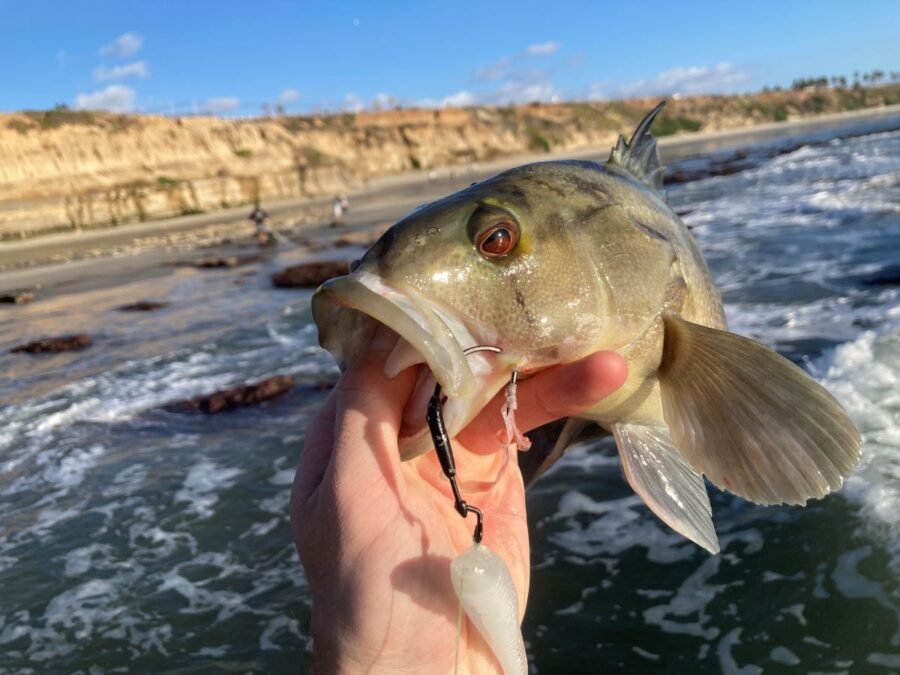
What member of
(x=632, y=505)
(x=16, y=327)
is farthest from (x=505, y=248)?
(x=16, y=327)

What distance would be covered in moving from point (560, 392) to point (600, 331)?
0.24 meters

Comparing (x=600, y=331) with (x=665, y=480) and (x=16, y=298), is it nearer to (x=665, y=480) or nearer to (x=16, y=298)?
(x=665, y=480)

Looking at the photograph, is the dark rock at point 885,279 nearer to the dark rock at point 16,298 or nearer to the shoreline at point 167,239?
the dark rock at point 16,298

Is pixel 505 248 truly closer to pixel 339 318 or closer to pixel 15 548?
pixel 339 318

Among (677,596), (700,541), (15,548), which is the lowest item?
(677,596)

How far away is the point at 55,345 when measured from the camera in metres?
13.4

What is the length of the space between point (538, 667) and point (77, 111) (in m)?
54.0

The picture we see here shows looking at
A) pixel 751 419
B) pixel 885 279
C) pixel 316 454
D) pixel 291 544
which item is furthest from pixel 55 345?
pixel 885 279

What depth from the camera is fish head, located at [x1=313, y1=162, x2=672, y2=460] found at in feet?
5.41

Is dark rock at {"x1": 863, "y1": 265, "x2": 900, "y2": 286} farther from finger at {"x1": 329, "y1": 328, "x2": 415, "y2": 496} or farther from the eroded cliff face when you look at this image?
the eroded cliff face

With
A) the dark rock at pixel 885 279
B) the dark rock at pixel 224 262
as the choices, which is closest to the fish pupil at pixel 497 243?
the dark rock at pixel 885 279

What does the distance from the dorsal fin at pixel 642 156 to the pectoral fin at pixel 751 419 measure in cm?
106

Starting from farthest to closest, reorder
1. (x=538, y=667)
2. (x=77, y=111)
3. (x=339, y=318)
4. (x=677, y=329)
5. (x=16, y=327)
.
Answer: (x=77, y=111)
(x=16, y=327)
(x=538, y=667)
(x=677, y=329)
(x=339, y=318)

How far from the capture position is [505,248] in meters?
1.86
